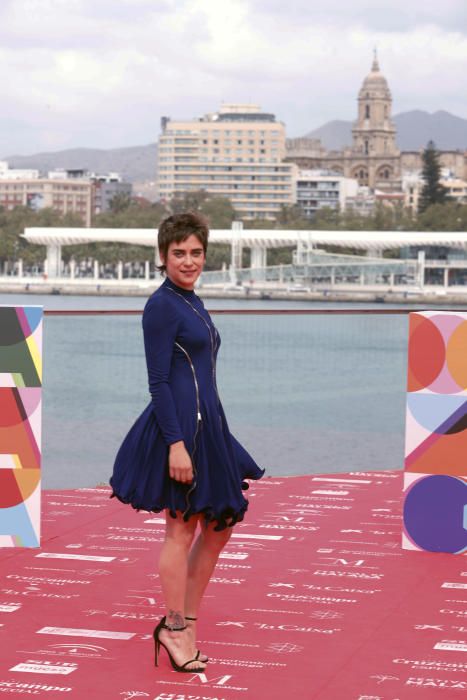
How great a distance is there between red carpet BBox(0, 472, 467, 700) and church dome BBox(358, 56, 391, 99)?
158 meters

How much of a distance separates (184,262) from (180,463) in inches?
15.7

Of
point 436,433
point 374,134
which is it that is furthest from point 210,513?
point 374,134

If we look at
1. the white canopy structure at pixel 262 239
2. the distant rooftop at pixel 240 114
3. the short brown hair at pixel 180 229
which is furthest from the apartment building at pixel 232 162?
the short brown hair at pixel 180 229

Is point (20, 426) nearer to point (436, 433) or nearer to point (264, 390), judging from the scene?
point (436, 433)

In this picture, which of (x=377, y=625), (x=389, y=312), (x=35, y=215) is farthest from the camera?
(x=35, y=215)

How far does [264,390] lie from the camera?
1094cm

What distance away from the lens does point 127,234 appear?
71875 millimetres

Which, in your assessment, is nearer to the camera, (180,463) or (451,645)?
(180,463)

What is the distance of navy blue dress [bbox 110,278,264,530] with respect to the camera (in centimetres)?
287

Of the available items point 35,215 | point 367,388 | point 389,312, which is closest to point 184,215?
point 389,312

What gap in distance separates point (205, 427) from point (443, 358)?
144 cm

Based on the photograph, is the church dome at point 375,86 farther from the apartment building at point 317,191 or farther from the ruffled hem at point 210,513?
the ruffled hem at point 210,513

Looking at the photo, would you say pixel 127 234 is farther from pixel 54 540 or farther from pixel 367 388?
pixel 54 540

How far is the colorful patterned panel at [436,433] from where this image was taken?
4.20 metres
